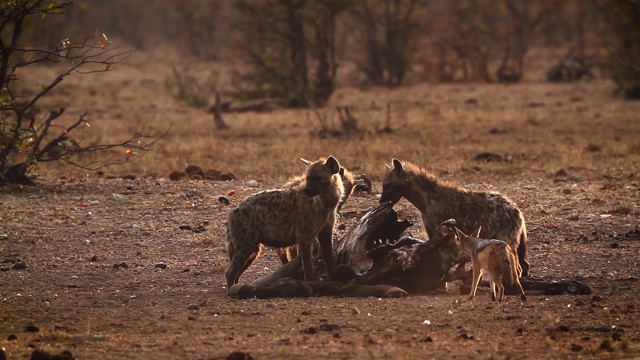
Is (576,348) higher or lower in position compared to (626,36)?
lower

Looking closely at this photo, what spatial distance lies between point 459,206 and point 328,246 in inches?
46.0

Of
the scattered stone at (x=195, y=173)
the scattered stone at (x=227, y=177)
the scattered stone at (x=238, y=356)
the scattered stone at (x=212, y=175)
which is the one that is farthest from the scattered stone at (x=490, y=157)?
the scattered stone at (x=238, y=356)

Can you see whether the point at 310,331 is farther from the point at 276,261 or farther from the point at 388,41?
the point at 388,41

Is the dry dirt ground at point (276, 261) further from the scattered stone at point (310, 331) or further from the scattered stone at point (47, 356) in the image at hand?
the scattered stone at point (47, 356)

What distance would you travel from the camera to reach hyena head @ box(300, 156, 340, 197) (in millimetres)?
8547

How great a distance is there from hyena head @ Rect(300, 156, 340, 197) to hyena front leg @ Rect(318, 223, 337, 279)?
0.37 m

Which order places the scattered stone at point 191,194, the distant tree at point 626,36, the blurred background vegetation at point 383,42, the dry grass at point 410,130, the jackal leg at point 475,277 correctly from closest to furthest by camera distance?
the jackal leg at point 475,277, the scattered stone at point 191,194, the dry grass at point 410,130, the distant tree at point 626,36, the blurred background vegetation at point 383,42

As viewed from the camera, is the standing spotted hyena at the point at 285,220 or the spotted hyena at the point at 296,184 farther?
the spotted hyena at the point at 296,184

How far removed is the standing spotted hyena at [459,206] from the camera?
28.7ft

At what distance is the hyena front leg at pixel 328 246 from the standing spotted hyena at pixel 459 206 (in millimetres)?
873

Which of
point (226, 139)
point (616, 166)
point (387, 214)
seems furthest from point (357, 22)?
point (387, 214)

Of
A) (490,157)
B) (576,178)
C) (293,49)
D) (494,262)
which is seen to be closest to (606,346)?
(494,262)

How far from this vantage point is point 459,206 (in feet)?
29.6

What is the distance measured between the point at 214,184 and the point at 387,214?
435 cm
